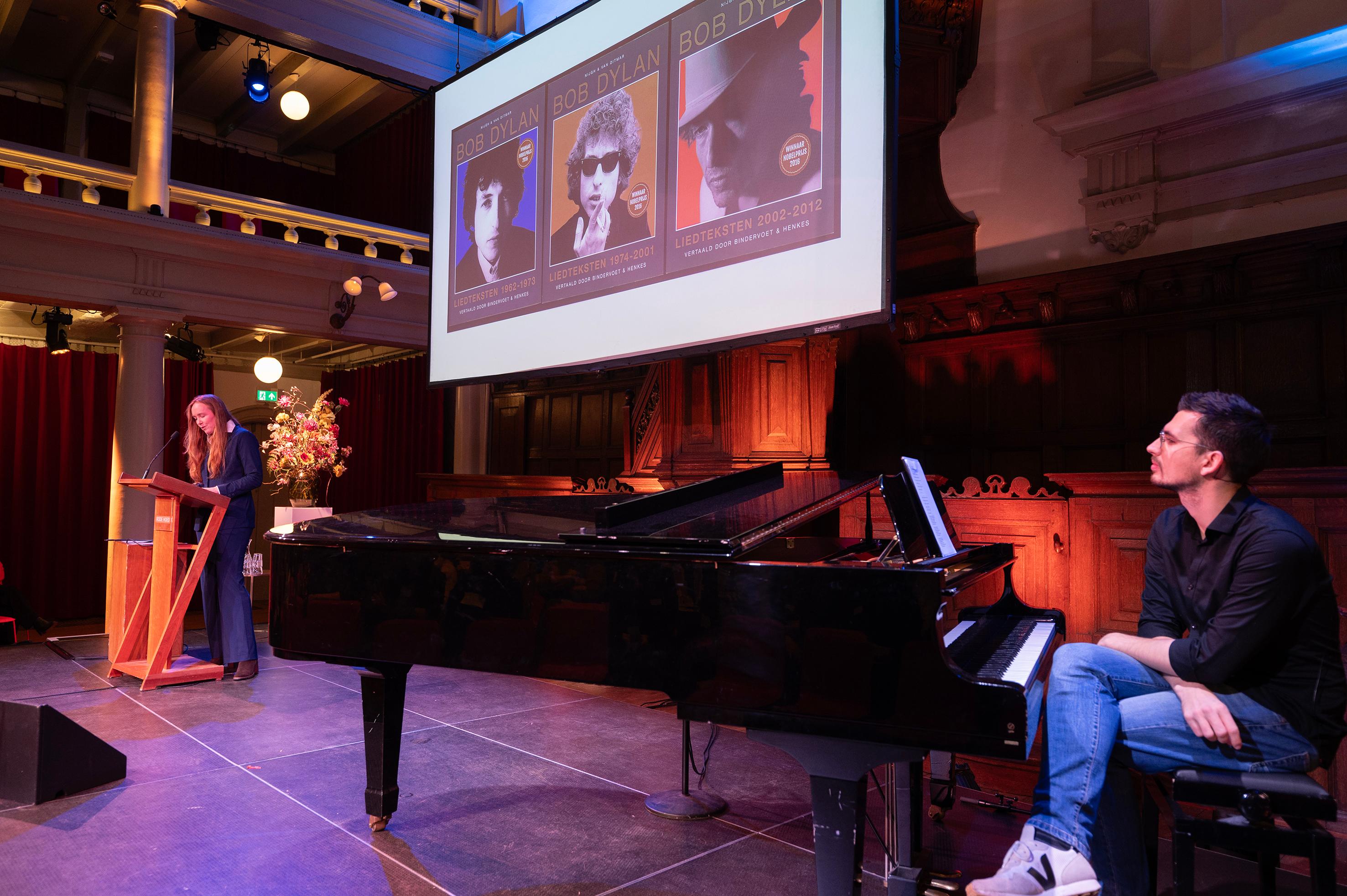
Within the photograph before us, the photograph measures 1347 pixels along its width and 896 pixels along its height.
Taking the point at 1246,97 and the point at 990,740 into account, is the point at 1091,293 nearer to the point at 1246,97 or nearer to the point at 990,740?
the point at 1246,97

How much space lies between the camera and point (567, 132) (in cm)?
410

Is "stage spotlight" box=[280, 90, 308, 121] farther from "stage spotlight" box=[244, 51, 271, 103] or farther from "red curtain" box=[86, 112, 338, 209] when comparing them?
"red curtain" box=[86, 112, 338, 209]

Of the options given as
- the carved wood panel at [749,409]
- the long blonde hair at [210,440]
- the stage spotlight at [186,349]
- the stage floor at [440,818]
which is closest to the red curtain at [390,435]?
the stage spotlight at [186,349]

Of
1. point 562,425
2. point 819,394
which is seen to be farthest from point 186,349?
point 819,394

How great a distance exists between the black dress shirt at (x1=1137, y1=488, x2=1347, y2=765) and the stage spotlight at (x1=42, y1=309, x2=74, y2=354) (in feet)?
30.9

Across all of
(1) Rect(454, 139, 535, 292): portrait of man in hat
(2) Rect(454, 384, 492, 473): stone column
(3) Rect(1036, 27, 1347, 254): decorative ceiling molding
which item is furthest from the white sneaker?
(2) Rect(454, 384, 492, 473): stone column

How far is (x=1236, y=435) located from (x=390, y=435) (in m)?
9.54

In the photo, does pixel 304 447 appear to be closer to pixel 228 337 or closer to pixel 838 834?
pixel 228 337

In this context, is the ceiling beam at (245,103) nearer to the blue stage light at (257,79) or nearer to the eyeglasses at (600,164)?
the blue stage light at (257,79)

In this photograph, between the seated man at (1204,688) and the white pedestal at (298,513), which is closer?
the seated man at (1204,688)

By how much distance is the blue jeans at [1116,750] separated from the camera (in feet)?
5.25

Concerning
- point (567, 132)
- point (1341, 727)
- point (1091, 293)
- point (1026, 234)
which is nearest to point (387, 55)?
point (567, 132)

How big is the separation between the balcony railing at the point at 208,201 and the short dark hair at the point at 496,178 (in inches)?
30.2

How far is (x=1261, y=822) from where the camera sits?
4.94 ft
